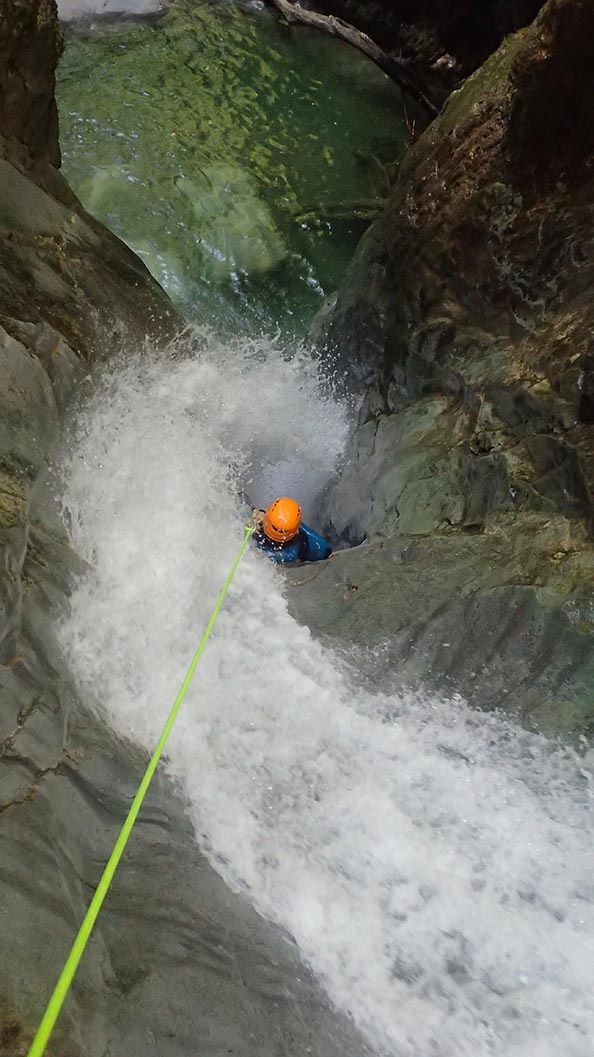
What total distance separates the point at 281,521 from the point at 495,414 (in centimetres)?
142

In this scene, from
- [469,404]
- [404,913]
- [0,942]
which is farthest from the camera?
[469,404]

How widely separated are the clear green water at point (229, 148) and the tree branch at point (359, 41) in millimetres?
144

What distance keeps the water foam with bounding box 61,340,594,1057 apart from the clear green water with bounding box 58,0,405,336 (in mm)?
3110

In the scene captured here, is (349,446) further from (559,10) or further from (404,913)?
(404,913)

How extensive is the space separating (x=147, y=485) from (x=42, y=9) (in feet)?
9.13

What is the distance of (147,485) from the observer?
4.12 metres

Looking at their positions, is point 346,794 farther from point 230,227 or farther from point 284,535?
point 230,227

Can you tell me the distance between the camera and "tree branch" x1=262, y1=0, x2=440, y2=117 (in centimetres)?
984

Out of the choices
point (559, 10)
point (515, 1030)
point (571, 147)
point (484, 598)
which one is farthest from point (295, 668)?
point (559, 10)

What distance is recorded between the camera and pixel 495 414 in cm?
374

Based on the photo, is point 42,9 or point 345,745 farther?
point 42,9

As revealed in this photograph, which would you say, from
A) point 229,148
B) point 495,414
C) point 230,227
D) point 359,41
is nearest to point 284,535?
point 495,414

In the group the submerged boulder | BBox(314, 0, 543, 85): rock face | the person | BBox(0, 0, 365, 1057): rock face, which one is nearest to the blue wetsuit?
the person

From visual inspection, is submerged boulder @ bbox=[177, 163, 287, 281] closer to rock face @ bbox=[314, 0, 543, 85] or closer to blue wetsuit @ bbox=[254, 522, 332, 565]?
blue wetsuit @ bbox=[254, 522, 332, 565]
